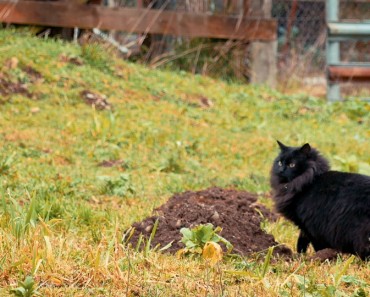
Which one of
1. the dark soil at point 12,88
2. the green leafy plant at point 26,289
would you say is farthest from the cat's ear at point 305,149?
the dark soil at point 12,88

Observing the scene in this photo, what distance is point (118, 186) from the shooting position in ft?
23.2

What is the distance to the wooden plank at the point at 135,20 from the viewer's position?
39.3 feet

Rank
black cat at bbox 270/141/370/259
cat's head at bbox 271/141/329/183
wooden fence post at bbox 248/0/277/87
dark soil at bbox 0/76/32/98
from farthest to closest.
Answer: wooden fence post at bbox 248/0/277/87 → dark soil at bbox 0/76/32/98 → cat's head at bbox 271/141/329/183 → black cat at bbox 270/141/370/259

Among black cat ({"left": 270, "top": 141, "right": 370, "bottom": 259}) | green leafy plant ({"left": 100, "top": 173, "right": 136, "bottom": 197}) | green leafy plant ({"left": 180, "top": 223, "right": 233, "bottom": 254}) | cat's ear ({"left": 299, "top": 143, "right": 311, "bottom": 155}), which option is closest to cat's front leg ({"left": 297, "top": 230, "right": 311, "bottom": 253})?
black cat ({"left": 270, "top": 141, "right": 370, "bottom": 259})

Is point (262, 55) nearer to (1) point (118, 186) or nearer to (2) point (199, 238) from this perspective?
(1) point (118, 186)

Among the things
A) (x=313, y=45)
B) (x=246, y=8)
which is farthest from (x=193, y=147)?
(x=313, y=45)

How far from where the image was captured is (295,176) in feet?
19.0

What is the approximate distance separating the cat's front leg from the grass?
352 mm

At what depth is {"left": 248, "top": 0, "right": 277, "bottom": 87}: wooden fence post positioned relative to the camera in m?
13.0

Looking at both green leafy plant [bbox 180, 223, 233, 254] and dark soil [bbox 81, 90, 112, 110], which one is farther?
dark soil [bbox 81, 90, 112, 110]

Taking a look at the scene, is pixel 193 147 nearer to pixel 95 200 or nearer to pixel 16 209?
pixel 95 200

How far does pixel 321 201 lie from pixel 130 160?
10.6 ft

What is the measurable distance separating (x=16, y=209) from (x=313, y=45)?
454 inches

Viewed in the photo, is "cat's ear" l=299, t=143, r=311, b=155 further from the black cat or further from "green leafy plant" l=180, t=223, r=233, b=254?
"green leafy plant" l=180, t=223, r=233, b=254
